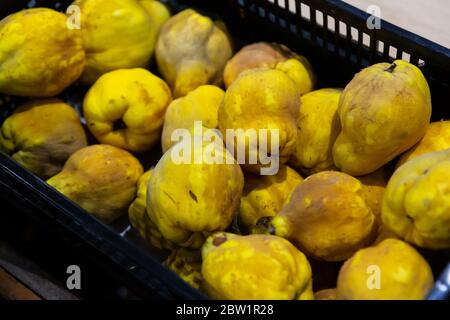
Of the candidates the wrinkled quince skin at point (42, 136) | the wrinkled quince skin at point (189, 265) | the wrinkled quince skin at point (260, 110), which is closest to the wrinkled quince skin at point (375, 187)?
the wrinkled quince skin at point (260, 110)

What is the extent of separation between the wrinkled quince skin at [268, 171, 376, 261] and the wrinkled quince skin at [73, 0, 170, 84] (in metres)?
0.39

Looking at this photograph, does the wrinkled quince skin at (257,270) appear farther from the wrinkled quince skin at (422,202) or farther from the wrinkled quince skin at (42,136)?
the wrinkled quince skin at (42,136)

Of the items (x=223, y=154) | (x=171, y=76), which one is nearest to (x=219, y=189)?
(x=223, y=154)

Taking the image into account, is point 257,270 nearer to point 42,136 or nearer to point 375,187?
point 375,187

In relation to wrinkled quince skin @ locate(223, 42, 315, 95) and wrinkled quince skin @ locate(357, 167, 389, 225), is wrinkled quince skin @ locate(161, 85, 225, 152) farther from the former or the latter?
wrinkled quince skin @ locate(357, 167, 389, 225)

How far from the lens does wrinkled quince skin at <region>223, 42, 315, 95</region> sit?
91 cm

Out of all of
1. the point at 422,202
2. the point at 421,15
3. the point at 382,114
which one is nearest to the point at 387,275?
the point at 422,202

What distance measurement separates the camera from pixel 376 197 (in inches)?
30.0

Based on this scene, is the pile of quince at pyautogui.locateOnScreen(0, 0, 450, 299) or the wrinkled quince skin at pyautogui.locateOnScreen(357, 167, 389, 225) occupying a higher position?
the pile of quince at pyautogui.locateOnScreen(0, 0, 450, 299)

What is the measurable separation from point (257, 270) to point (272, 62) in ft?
1.30

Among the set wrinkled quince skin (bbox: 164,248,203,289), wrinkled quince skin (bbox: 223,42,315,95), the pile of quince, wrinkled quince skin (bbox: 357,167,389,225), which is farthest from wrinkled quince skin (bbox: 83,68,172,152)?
wrinkled quince skin (bbox: 357,167,389,225)

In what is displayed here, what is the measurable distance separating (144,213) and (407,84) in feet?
1.26

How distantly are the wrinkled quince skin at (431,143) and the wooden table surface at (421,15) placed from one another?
297 millimetres
